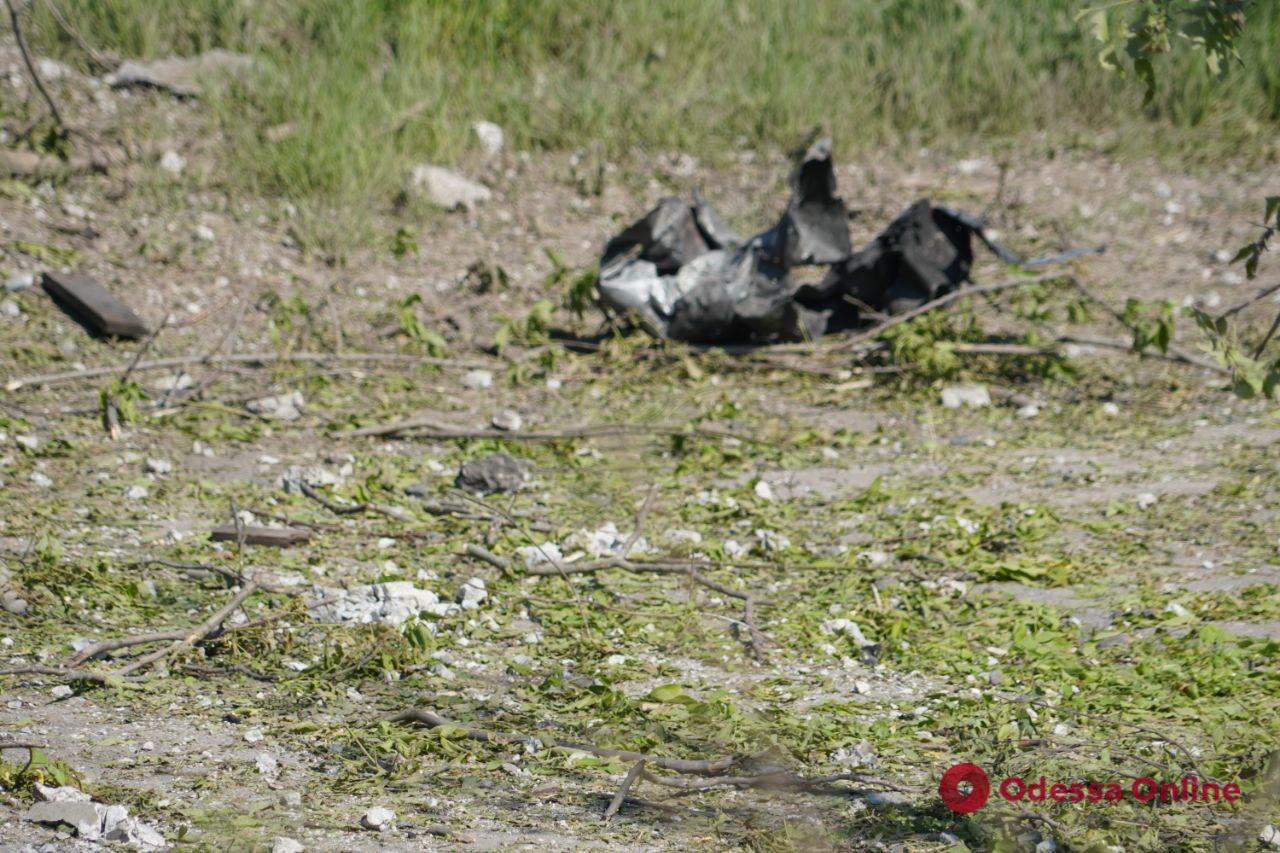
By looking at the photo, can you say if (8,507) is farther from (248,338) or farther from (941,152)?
(941,152)

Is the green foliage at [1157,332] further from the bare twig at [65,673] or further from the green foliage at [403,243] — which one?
the bare twig at [65,673]

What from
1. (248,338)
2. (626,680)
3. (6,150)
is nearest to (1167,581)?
(626,680)

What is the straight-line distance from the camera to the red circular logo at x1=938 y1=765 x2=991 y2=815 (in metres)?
2.39

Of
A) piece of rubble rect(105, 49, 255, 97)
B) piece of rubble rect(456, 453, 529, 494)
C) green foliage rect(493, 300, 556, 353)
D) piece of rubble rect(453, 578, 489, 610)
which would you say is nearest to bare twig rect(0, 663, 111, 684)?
piece of rubble rect(453, 578, 489, 610)

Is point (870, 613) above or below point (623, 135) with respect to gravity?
below

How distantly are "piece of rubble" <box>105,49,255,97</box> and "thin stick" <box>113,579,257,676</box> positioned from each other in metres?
4.58

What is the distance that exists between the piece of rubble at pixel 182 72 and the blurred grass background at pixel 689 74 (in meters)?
0.13

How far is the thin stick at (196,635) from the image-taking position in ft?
9.40

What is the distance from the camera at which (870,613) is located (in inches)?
136

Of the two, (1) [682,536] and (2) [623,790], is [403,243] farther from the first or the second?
(2) [623,790]

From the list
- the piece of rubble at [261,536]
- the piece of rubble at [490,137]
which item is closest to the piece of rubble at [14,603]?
the piece of rubble at [261,536]

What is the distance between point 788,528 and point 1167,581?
1.15m

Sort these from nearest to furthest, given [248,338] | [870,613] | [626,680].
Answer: [626,680] < [870,613] < [248,338]

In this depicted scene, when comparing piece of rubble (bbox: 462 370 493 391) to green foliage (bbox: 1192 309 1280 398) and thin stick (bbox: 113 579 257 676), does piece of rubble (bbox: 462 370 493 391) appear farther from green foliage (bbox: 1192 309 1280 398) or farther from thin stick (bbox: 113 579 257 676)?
green foliage (bbox: 1192 309 1280 398)
